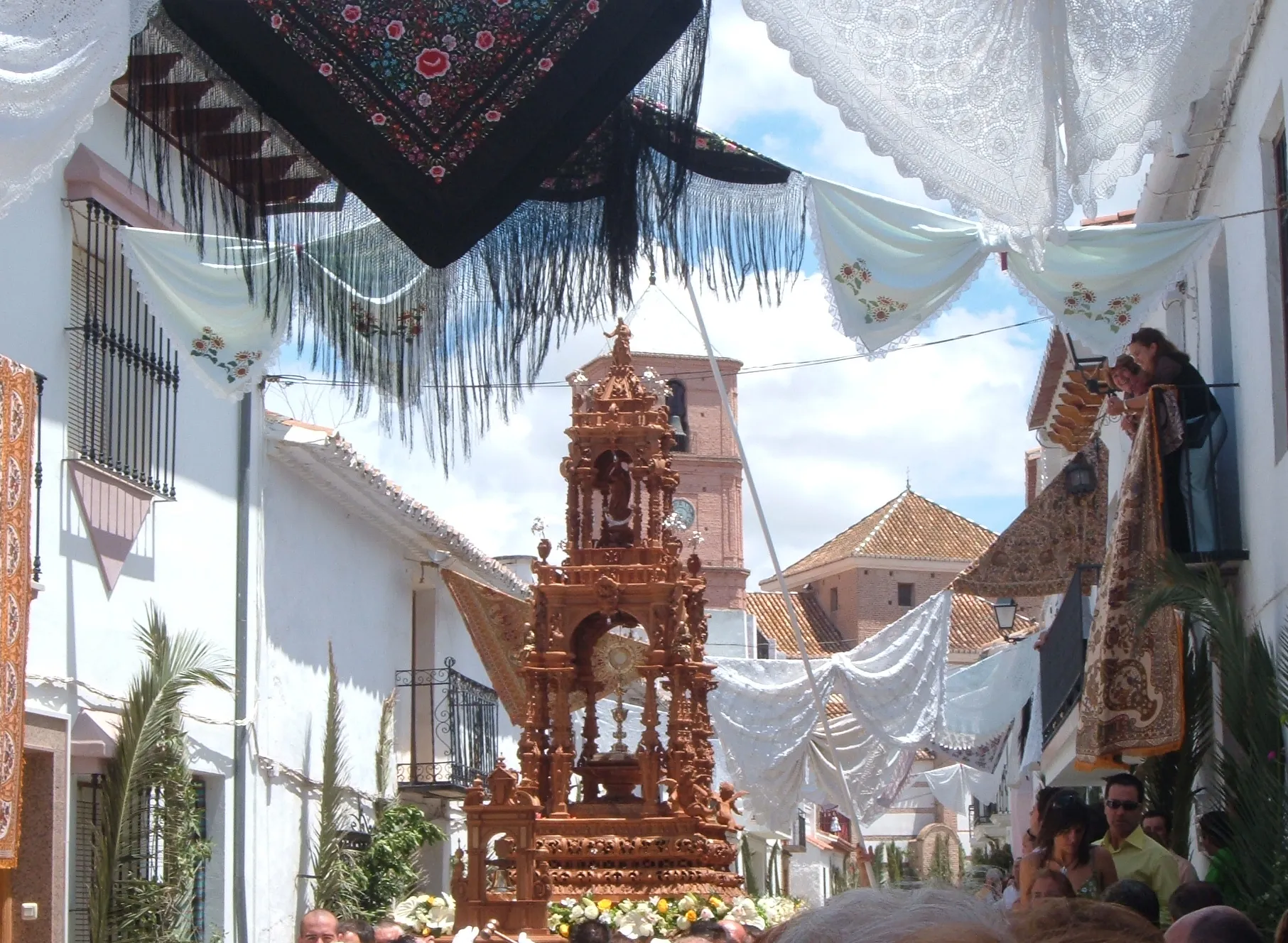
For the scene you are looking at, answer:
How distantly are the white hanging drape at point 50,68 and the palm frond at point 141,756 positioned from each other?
744 cm

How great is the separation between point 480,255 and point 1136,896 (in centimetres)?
222

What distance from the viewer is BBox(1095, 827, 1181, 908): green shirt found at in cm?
605

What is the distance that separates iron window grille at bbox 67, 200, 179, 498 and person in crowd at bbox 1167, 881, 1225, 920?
7.32 m

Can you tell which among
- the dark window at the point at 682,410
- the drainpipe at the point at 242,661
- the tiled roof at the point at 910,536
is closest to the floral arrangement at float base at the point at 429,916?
the drainpipe at the point at 242,661

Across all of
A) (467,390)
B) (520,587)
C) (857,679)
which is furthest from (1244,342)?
(520,587)

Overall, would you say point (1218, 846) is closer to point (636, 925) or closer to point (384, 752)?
point (636, 925)

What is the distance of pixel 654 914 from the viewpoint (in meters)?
9.30

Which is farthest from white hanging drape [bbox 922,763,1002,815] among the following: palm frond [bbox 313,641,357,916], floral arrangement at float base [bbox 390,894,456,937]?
floral arrangement at float base [bbox 390,894,456,937]

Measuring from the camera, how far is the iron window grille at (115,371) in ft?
34.5

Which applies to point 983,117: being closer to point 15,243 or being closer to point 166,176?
Answer: point 166,176

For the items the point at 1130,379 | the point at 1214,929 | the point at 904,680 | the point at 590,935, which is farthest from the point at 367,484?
the point at 1214,929

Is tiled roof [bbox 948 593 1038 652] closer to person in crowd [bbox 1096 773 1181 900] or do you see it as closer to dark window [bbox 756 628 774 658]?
dark window [bbox 756 628 774 658]

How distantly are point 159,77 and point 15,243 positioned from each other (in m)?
6.50

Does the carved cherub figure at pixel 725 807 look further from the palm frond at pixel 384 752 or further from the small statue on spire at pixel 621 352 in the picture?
the palm frond at pixel 384 752
